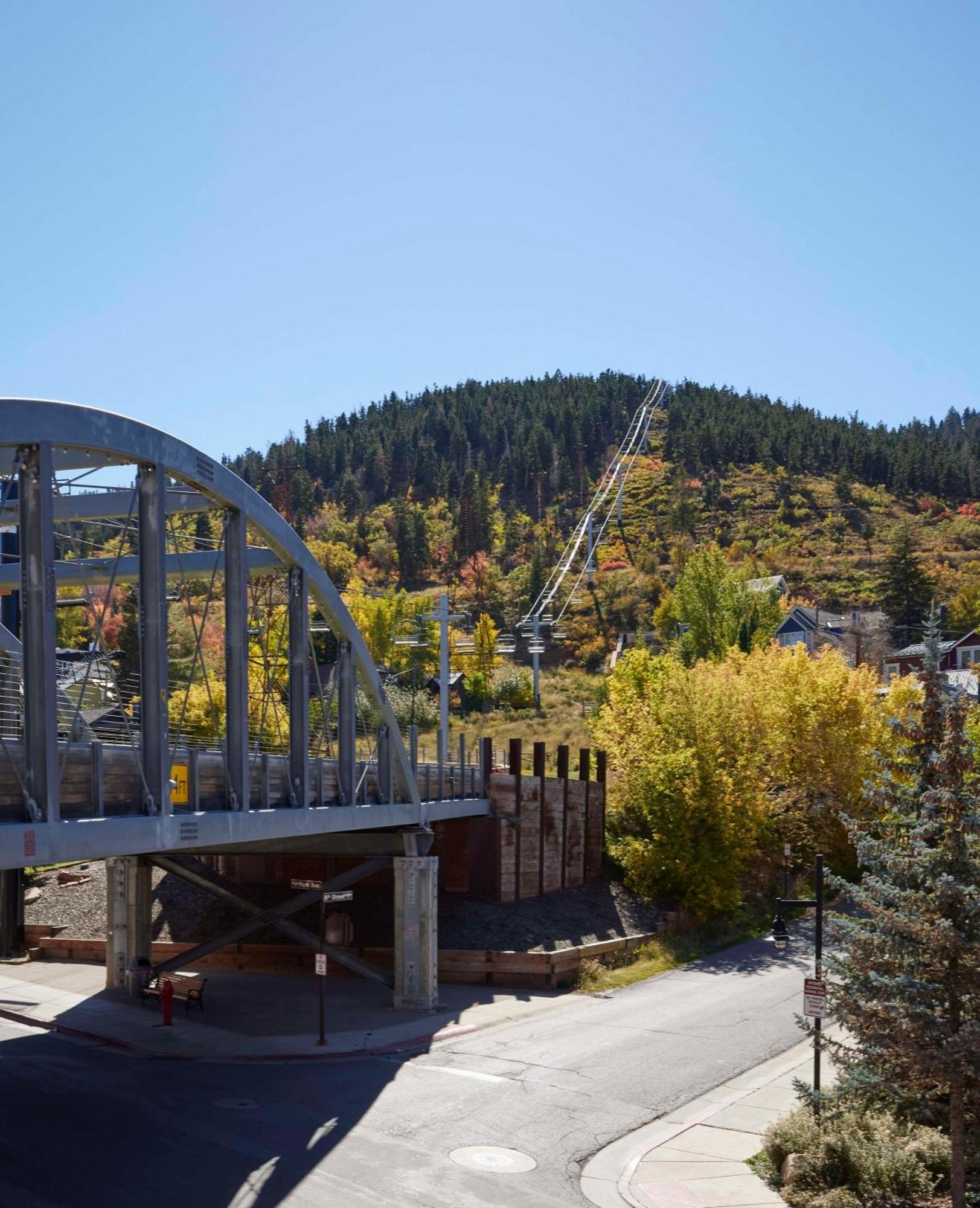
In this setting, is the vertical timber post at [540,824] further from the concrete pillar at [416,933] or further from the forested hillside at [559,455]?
the forested hillside at [559,455]

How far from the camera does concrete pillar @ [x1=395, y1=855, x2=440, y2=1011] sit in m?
28.7

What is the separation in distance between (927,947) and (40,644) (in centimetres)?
1148

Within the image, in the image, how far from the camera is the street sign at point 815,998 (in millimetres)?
18516

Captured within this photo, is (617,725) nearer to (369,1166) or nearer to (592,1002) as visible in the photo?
(592,1002)

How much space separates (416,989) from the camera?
28688 millimetres

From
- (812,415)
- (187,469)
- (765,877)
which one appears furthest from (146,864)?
(812,415)

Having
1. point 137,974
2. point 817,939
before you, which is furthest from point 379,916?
point 817,939

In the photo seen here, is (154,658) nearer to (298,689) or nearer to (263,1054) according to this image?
(298,689)

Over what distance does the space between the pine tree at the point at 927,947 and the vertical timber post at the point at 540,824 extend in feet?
72.7

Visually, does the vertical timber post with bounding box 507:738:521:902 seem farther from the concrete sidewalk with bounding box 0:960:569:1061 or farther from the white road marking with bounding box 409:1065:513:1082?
the white road marking with bounding box 409:1065:513:1082

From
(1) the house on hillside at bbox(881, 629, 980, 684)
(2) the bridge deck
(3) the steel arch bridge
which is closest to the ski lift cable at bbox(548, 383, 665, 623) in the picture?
(1) the house on hillside at bbox(881, 629, 980, 684)

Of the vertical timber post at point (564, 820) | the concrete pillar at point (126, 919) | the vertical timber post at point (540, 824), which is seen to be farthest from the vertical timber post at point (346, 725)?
the vertical timber post at point (564, 820)

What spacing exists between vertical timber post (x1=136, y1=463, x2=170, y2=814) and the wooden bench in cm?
1188

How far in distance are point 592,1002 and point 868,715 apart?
22.7 metres
